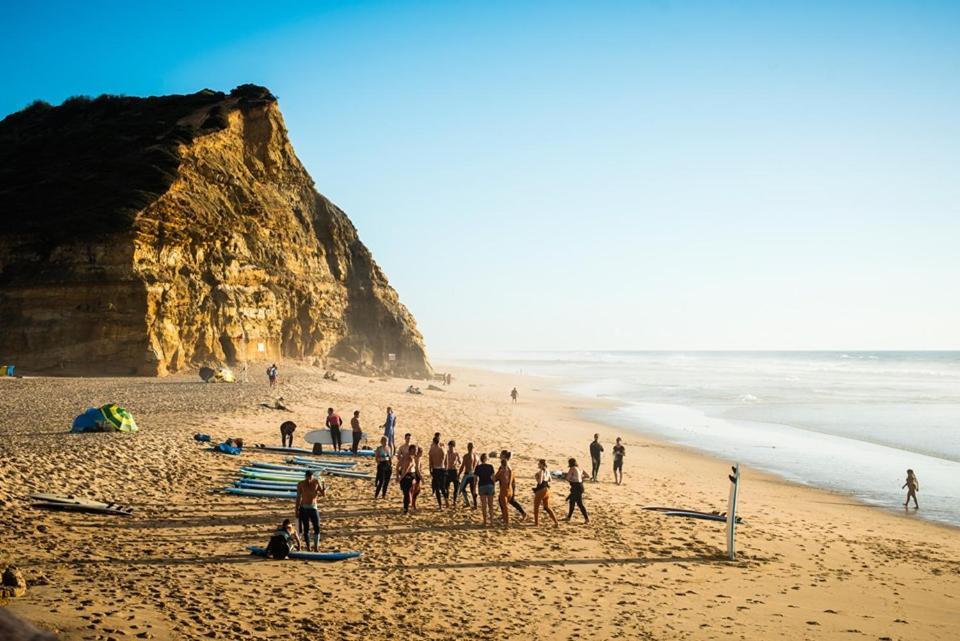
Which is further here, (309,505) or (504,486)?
(504,486)

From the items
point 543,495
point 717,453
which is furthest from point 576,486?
point 717,453

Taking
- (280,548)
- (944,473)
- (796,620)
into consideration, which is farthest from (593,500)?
(944,473)

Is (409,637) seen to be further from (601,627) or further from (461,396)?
(461,396)

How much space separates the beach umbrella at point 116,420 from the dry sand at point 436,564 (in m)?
0.57

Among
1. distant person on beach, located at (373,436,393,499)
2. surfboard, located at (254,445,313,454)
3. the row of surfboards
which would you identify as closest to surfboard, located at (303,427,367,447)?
surfboard, located at (254,445,313,454)

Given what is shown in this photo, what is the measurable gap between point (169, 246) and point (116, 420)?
69.9 ft

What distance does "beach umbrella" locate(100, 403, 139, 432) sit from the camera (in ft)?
56.9

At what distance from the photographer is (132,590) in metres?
7.89

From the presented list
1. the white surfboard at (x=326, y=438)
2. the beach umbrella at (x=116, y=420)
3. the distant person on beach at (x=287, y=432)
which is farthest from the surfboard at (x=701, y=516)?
the beach umbrella at (x=116, y=420)

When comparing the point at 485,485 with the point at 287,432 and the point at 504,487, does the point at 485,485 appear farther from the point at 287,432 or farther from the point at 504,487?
the point at 287,432

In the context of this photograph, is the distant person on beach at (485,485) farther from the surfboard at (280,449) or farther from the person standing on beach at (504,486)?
the surfboard at (280,449)

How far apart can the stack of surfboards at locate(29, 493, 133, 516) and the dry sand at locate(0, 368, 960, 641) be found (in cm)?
28

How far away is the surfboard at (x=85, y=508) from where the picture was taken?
11.0m

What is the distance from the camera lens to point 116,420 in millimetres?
17469
